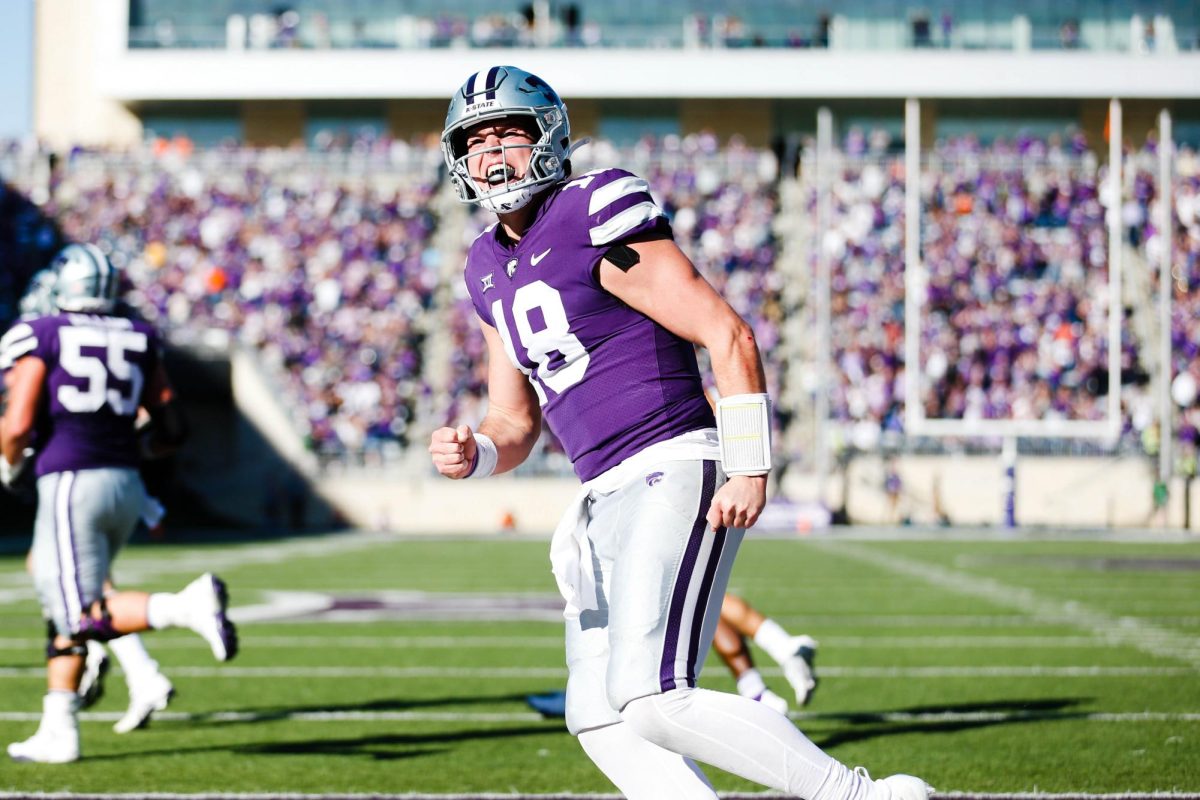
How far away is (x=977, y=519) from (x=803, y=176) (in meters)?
8.58

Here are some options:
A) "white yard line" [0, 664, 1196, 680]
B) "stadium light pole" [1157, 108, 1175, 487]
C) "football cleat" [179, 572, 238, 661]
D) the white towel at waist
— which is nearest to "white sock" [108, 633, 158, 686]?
"football cleat" [179, 572, 238, 661]

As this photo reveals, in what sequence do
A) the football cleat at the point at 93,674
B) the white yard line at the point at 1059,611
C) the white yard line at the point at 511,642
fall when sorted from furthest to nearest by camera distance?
1. the white yard line at the point at 511,642
2. the white yard line at the point at 1059,611
3. the football cleat at the point at 93,674

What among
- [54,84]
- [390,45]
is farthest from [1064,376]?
[54,84]

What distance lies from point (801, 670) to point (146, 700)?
100 inches

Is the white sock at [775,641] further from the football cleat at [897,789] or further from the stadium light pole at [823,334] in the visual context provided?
the stadium light pole at [823,334]

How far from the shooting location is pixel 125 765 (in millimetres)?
5695

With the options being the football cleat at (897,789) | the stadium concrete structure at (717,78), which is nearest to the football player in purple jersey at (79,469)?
the football cleat at (897,789)

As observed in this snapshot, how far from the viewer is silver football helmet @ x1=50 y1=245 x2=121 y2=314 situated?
20.0ft

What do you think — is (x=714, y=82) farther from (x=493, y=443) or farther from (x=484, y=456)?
(x=484, y=456)

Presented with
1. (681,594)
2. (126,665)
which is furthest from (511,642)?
(681,594)

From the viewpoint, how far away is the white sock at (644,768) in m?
3.55

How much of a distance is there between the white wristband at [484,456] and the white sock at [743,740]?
79 centimetres

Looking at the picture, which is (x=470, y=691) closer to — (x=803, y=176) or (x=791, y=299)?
(x=791, y=299)

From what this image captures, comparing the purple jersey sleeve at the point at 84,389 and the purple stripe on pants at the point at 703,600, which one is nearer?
the purple stripe on pants at the point at 703,600
